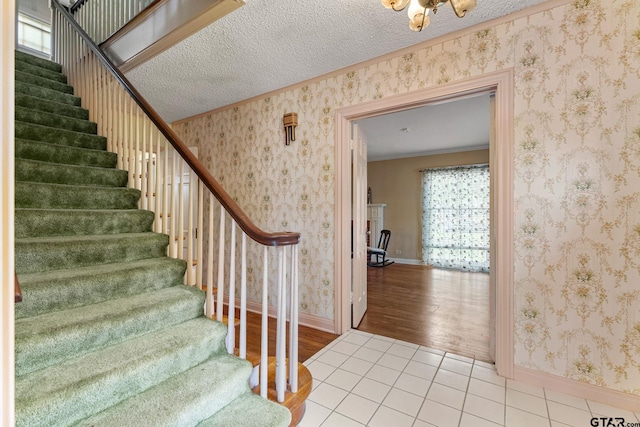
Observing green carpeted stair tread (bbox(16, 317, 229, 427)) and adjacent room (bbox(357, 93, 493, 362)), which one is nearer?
green carpeted stair tread (bbox(16, 317, 229, 427))

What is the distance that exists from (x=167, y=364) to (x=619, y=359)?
2658 mm

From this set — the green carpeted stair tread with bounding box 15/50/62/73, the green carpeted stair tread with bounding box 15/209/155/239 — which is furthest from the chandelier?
the green carpeted stair tread with bounding box 15/50/62/73

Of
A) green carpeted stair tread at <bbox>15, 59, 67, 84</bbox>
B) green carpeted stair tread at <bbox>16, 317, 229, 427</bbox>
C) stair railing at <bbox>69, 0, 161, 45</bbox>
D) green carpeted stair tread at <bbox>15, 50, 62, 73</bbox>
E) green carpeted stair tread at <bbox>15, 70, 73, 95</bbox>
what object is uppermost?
stair railing at <bbox>69, 0, 161, 45</bbox>

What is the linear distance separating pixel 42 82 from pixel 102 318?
311 cm

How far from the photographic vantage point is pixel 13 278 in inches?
25.6

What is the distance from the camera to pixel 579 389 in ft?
5.99

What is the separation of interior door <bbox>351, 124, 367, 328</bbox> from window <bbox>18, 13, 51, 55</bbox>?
5369 millimetres

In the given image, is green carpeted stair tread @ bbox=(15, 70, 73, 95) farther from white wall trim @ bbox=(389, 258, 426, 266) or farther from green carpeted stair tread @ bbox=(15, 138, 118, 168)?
white wall trim @ bbox=(389, 258, 426, 266)

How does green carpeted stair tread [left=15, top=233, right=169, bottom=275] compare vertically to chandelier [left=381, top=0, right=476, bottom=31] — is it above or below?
below

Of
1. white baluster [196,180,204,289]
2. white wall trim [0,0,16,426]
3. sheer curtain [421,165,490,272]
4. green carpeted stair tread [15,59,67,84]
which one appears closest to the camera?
white wall trim [0,0,16,426]

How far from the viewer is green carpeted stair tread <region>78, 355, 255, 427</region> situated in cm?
117

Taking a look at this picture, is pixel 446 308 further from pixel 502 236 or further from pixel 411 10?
pixel 411 10

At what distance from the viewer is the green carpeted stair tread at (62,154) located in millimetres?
2174

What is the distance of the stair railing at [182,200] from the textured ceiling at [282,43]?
0.52 meters
